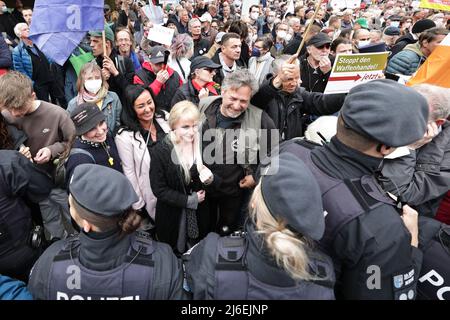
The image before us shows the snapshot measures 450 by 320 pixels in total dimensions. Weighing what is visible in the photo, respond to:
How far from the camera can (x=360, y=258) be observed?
5.13 ft

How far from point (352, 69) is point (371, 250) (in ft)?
7.49

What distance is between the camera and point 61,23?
3.34 metres

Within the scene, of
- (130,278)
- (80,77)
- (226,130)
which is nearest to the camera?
(130,278)

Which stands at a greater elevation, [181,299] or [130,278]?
[130,278]

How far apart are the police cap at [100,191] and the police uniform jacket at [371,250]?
105cm

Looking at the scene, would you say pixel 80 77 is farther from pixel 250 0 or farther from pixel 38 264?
pixel 250 0

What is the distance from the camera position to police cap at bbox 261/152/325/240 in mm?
1378

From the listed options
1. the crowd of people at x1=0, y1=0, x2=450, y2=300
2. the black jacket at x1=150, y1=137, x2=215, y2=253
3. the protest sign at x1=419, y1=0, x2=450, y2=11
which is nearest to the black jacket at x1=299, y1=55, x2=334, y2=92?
the crowd of people at x1=0, y1=0, x2=450, y2=300

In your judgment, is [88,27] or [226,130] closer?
[226,130]

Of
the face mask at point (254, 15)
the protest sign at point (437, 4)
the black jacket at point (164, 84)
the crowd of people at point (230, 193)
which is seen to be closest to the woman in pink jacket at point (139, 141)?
the crowd of people at point (230, 193)

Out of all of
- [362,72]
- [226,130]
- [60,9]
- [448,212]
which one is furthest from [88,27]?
[448,212]

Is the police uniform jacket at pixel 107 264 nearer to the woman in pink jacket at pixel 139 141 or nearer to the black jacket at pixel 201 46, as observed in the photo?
the woman in pink jacket at pixel 139 141

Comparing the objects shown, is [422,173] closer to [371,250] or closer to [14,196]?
[371,250]
